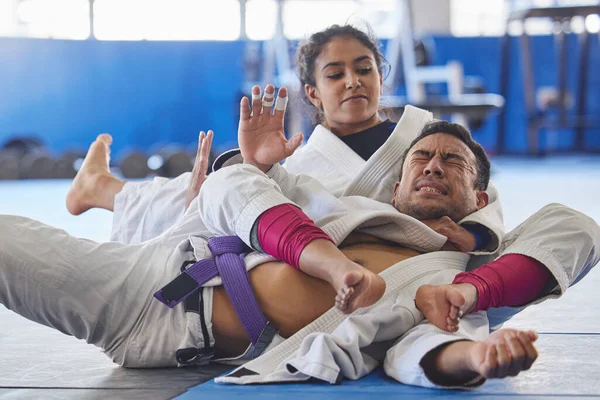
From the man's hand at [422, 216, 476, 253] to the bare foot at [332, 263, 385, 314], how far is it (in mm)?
325

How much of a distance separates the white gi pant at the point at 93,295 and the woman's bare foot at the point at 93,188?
916mm

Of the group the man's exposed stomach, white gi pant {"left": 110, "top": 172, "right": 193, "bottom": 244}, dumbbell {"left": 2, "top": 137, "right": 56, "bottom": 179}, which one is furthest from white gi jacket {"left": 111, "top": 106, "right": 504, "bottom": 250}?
dumbbell {"left": 2, "top": 137, "right": 56, "bottom": 179}

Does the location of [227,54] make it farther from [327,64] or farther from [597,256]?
[597,256]

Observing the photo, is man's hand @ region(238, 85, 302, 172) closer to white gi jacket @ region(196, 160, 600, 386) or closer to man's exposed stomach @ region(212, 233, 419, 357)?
A: white gi jacket @ region(196, 160, 600, 386)

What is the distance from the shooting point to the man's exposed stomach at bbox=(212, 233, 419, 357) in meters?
1.31

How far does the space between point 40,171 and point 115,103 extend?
1.77 meters

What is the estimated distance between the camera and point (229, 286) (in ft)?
4.32

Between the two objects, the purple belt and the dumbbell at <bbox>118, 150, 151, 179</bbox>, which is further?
the dumbbell at <bbox>118, 150, 151, 179</bbox>

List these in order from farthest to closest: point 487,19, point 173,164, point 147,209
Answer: point 487,19, point 173,164, point 147,209

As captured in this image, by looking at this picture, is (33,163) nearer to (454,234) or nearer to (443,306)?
(454,234)

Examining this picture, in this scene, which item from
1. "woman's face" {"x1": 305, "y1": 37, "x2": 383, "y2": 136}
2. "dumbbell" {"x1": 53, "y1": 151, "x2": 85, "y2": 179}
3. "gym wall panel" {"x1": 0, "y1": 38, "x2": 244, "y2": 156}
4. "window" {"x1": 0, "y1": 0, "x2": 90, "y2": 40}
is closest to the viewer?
"woman's face" {"x1": 305, "y1": 37, "x2": 383, "y2": 136}

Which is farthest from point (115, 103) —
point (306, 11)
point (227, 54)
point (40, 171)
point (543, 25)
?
point (543, 25)

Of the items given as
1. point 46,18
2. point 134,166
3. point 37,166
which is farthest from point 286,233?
point 46,18

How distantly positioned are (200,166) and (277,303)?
2.23ft
